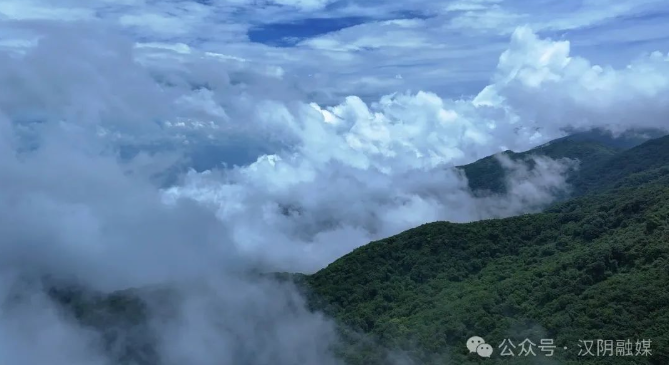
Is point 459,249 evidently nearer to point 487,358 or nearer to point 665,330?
point 487,358

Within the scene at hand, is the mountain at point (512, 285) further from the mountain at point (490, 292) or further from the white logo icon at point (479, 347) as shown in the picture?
the white logo icon at point (479, 347)

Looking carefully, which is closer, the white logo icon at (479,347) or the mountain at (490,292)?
the mountain at (490,292)

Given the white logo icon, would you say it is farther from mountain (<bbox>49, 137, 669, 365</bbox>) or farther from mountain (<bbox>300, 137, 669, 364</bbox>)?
mountain (<bbox>300, 137, 669, 364</bbox>)

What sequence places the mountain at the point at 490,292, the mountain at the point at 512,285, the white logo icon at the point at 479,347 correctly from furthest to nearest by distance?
1. the white logo icon at the point at 479,347
2. the mountain at the point at 490,292
3. the mountain at the point at 512,285

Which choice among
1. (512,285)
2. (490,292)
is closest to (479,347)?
(490,292)

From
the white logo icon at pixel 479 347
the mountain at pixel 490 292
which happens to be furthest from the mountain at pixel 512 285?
the white logo icon at pixel 479 347

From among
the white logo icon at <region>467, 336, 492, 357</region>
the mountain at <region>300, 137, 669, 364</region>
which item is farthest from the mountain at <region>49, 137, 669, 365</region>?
the white logo icon at <region>467, 336, 492, 357</region>

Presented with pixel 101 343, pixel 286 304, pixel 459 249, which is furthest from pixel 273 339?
pixel 459 249
